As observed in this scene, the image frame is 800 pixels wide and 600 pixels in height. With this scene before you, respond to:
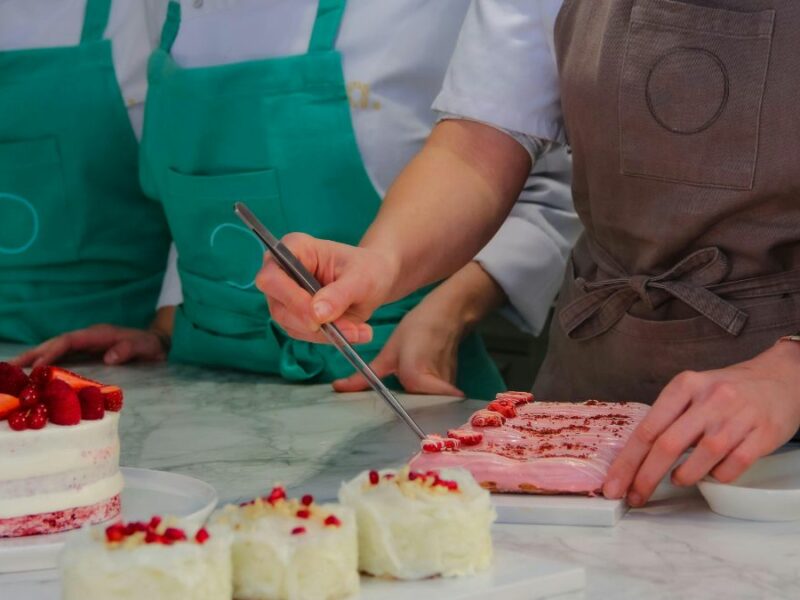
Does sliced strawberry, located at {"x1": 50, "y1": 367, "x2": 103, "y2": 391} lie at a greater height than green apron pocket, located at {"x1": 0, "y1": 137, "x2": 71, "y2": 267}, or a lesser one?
greater

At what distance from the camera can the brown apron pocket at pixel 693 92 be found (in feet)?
5.06

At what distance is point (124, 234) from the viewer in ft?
8.56

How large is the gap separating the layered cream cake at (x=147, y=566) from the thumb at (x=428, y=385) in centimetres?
109

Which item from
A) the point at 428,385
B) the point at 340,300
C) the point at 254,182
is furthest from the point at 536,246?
the point at 340,300

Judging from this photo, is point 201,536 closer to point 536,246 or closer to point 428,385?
point 428,385

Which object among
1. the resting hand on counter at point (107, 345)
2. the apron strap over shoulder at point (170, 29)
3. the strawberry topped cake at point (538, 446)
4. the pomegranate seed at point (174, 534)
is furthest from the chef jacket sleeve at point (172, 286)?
the pomegranate seed at point (174, 534)

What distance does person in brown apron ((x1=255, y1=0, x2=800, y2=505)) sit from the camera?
1.53 m

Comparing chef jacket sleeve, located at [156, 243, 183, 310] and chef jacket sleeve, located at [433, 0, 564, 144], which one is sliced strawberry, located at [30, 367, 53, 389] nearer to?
chef jacket sleeve, located at [433, 0, 564, 144]

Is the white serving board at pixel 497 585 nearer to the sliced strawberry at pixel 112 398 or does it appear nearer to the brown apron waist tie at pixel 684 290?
the sliced strawberry at pixel 112 398

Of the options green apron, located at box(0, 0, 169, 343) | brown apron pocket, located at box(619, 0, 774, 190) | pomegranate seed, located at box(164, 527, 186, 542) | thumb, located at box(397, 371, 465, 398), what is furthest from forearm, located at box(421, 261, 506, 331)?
pomegranate seed, located at box(164, 527, 186, 542)

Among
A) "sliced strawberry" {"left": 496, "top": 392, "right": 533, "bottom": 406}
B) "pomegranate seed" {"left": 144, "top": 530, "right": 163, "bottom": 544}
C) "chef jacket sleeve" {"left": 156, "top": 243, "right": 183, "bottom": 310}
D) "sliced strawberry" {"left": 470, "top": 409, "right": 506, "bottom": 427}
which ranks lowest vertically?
"chef jacket sleeve" {"left": 156, "top": 243, "right": 183, "bottom": 310}

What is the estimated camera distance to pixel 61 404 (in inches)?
50.5

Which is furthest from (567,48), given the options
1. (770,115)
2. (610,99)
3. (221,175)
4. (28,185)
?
(28,185)

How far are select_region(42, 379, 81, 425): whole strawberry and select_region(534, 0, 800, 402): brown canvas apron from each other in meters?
0.72
